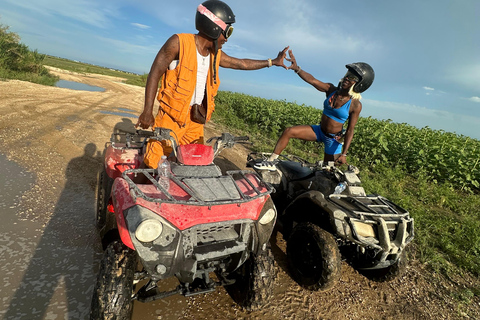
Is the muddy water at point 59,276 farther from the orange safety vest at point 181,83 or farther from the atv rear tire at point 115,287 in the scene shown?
the orange safety vest at point 181,83

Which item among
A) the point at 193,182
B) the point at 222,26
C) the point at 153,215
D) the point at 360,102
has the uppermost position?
the point at 222,26

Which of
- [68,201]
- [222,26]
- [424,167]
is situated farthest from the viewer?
[424,167]

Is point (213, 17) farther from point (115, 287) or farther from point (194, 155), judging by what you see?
point (115, 287)

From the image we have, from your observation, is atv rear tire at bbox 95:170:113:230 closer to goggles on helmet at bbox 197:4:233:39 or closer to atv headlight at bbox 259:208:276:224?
atv headlight at bbox 259:208:276:224

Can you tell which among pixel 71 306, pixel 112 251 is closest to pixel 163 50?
pixel 112 251

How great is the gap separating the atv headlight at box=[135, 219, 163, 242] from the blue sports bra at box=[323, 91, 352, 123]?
11.8ft

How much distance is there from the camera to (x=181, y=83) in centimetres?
303

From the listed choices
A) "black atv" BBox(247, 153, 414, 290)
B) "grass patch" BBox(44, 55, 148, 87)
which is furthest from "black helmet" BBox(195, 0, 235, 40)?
"grass patch" BBox(44, 55, 148, 87)

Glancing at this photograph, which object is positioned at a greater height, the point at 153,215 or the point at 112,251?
the point at 153,215

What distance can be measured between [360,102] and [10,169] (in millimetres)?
6081

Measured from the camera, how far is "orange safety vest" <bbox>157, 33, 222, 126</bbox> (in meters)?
3.00

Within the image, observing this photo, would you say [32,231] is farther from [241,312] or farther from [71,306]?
[241,312]

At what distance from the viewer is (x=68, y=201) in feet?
13.9

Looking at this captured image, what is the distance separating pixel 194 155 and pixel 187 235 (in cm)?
77
